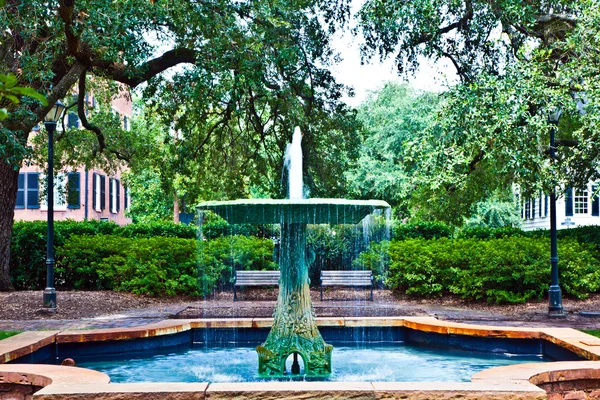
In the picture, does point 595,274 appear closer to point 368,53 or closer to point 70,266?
point 368,53

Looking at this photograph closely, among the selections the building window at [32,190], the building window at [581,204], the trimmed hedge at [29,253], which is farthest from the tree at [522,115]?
the building window at [581,204]

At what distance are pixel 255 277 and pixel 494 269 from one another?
5.33 metres

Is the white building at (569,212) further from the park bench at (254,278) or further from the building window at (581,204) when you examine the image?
the park bench at (254,278)

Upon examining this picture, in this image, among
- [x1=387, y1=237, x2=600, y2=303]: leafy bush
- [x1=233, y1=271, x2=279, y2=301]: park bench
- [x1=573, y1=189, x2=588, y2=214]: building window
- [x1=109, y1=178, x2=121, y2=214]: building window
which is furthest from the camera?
[x1=573, y1=189, x2=588, y2=214]: building window

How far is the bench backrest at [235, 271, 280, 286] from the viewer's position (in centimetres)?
1639

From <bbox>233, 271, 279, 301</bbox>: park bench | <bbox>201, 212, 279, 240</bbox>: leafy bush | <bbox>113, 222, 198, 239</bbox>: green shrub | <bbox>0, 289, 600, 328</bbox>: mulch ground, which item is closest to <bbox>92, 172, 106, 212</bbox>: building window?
<bbox>113, 222, 198, 239</bbox>: green shrub

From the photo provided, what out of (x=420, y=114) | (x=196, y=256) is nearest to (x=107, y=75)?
(x=196, y=256)

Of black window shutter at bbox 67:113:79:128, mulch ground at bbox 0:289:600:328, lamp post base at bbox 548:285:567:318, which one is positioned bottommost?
mulch ground at bbox 0:289:600:328

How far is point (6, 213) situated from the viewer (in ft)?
55.2

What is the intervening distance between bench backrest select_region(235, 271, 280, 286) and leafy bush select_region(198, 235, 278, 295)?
851 millimetres

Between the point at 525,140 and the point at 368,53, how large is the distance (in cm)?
572

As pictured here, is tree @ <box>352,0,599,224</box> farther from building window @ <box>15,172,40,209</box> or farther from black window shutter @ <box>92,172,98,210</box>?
black window shutter @ <box>92,172,98,210</box>

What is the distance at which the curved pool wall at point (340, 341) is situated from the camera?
5.82 meters

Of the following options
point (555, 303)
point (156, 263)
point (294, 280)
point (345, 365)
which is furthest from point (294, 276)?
point (156, 263)
